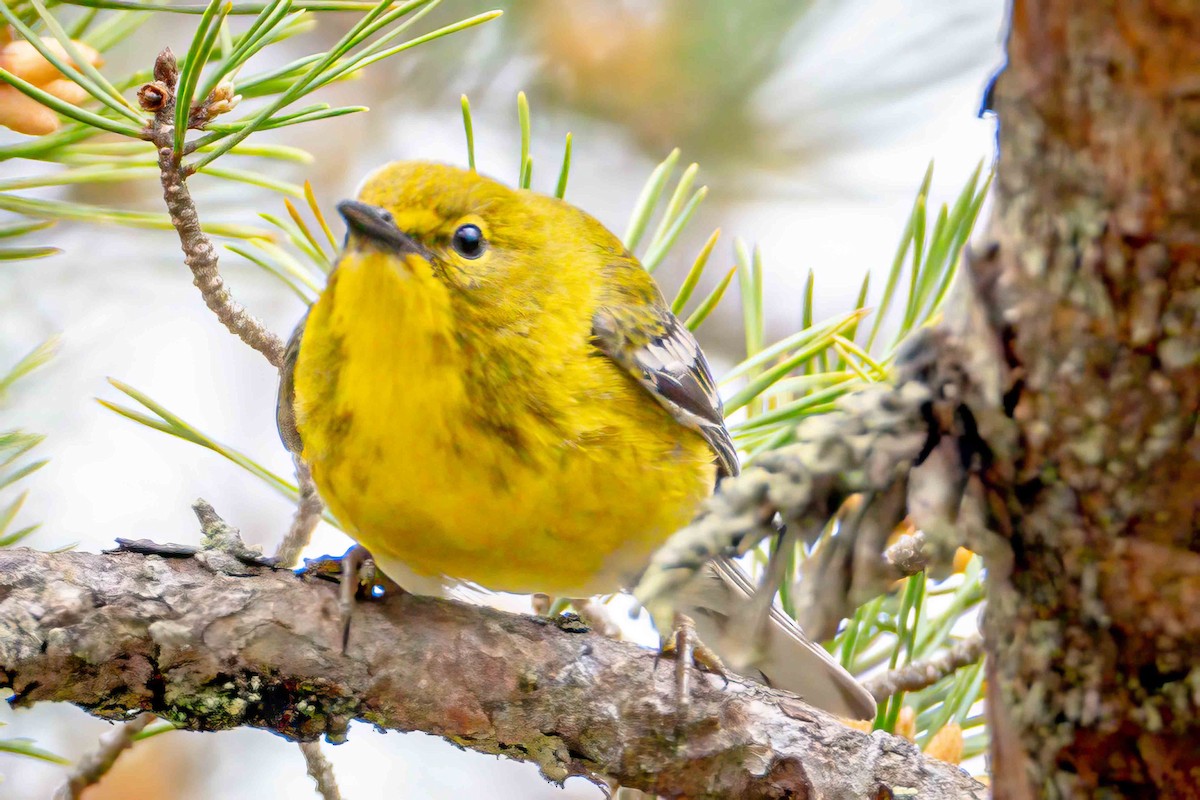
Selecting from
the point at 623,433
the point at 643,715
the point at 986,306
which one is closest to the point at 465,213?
the point at 623,433

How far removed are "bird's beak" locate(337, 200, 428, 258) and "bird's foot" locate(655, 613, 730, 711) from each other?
66 centimetres

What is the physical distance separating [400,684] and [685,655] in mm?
393

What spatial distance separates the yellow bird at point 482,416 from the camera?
4.84 feet

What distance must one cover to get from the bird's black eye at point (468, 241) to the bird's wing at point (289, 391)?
11.1 inches

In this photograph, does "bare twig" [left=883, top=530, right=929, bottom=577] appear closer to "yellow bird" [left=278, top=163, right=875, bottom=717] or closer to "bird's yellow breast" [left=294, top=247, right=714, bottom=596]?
"yellow bird" [left=278, top=163, right=875, bottom=717]

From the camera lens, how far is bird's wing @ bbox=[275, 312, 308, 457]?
173 centimetres

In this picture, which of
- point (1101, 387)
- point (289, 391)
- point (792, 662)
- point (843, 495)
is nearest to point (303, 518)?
point (289, 391)

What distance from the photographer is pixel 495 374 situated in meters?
1.54

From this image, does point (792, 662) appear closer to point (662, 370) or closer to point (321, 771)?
point (662, 370)

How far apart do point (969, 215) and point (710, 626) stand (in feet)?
2.63

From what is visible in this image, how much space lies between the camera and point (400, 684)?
1.39 m

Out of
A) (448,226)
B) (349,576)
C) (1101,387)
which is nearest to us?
(1101,387)

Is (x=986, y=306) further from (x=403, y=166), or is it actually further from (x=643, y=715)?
(x=403, y=166)

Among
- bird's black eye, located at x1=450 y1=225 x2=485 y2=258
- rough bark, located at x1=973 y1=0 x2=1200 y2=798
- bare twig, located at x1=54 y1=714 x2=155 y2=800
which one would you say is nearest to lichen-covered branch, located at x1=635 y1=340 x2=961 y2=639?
rough bark, located at x1=973 y1=0 x2=1200 y2=798
